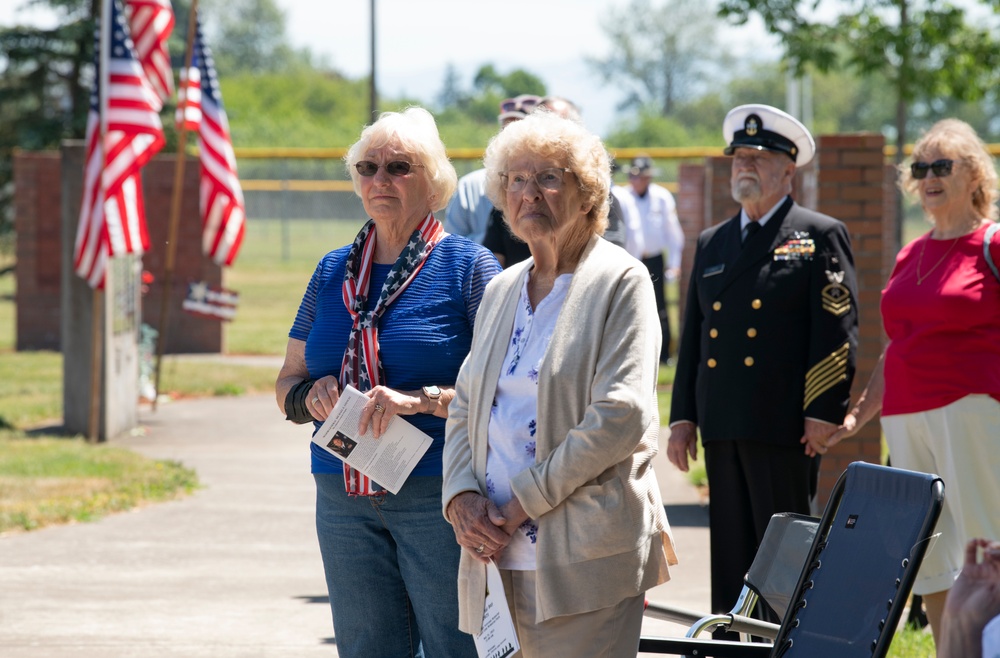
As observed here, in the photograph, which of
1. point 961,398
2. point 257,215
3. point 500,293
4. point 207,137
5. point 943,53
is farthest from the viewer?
point 257,215

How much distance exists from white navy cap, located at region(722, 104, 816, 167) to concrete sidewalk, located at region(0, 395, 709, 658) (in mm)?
2170

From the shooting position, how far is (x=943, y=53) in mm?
14500

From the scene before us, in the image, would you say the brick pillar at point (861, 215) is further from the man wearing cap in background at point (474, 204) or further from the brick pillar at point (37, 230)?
the brick pillar at point (37, 230)

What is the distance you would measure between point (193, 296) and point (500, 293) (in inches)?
428

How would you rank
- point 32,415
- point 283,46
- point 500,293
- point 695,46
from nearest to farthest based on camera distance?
1. point 500,293
2. point 32,415
3. point 695,46
4. point 283,46

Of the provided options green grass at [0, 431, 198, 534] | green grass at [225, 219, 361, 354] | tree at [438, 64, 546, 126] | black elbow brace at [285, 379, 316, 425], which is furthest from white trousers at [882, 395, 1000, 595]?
tree at [438, 64, 546, 126]

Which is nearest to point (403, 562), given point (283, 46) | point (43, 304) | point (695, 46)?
point (43, 304)

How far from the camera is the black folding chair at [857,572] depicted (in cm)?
340

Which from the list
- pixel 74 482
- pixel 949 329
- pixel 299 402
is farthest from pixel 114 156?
pixel 949 329

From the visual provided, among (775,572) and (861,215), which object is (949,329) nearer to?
(775,572)

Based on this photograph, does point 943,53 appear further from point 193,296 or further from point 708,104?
point 708,104

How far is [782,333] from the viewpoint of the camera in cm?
516

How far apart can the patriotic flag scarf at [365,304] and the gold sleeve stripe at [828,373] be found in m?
1.72

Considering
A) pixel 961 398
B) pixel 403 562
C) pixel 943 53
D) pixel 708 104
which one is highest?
pixel 708 104
